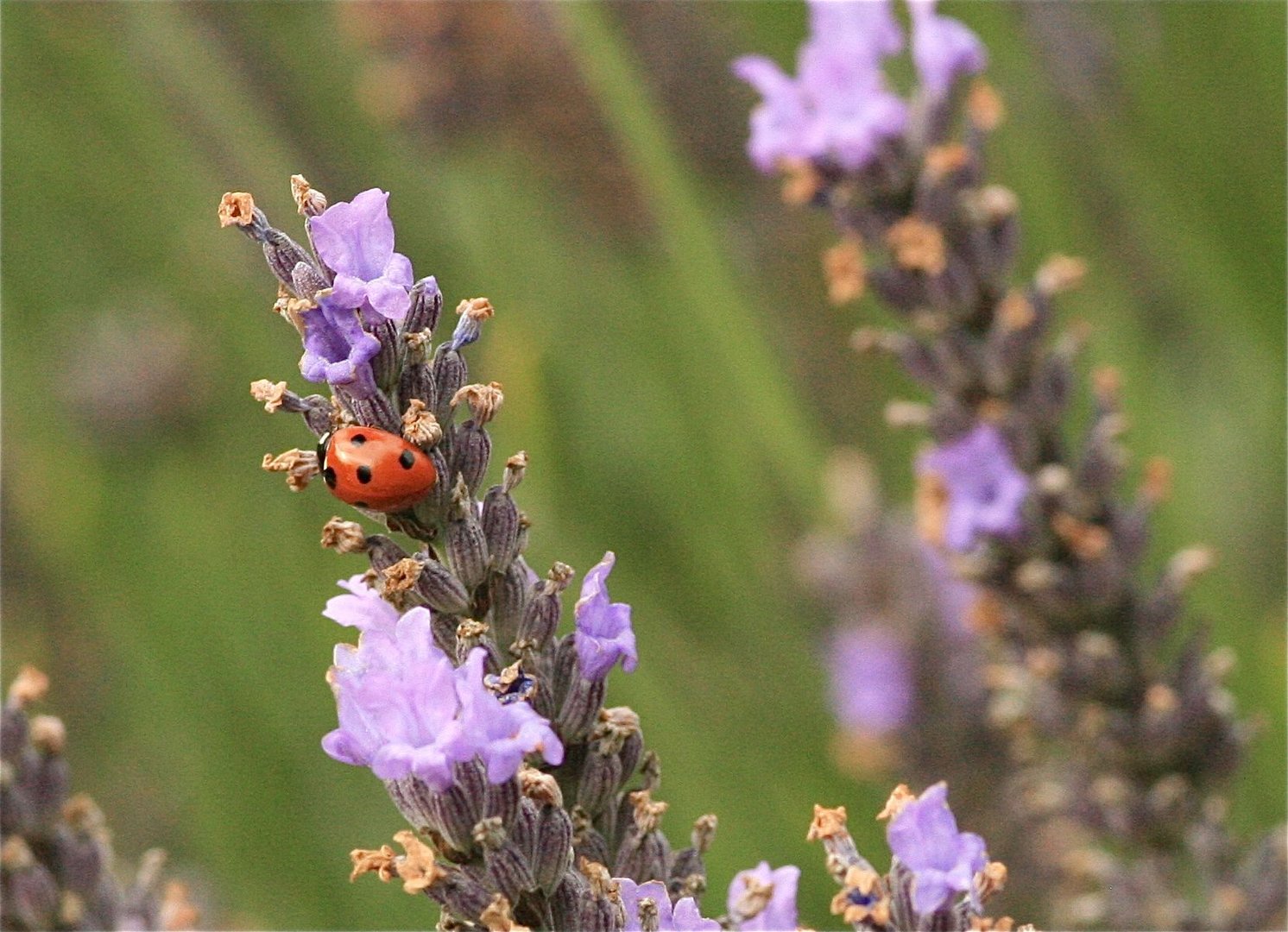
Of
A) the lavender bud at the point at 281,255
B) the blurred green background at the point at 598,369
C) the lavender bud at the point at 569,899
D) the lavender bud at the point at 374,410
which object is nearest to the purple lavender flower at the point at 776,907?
the lavender bud at the point at 569,899

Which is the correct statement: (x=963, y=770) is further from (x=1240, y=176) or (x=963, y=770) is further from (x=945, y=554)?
(x=1240, y=176)

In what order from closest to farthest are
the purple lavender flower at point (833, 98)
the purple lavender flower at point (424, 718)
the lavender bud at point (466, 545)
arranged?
the purple lavender flower at point (424, 718)
the lavender bud at point (466, 545)
the purple lavender flower at point (833, 98)

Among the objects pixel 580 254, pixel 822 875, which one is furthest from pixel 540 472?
pixel 580 254

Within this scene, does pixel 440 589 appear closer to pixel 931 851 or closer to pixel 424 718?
pixel 424 718

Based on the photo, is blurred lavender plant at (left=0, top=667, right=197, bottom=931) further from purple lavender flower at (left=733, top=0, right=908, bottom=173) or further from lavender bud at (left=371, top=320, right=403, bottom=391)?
purple lavender flower at (left=733, top=0, right=908, bottom=173)

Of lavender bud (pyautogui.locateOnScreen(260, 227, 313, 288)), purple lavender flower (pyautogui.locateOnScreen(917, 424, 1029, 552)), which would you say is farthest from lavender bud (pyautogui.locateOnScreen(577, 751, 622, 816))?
purple lavender flower (pyautogui.locateOnScreen(917, 424, 1029, 552))

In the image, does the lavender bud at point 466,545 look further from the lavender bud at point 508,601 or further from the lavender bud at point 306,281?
the lavender bud at point 306,281

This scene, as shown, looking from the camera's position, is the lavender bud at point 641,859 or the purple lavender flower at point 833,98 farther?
the purple lavender flower at point 833,98
